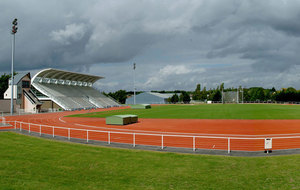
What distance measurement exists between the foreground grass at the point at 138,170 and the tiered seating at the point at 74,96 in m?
57.9

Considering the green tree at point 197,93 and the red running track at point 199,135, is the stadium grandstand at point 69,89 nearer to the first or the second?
the red running track at point 199,135

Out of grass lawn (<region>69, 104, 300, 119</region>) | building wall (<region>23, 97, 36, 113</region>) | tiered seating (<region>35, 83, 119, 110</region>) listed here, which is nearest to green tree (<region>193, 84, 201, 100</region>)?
tiered seating (<region>35, 83, 119, 110</region>)

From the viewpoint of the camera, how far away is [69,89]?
86.8 m

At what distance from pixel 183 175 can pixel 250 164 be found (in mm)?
3848

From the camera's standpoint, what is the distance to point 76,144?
17797mm

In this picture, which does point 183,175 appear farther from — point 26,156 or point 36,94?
point 36,94

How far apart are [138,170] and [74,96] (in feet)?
249

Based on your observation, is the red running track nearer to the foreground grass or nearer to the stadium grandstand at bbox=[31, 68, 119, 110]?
the foreground grass

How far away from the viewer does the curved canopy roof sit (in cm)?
7455

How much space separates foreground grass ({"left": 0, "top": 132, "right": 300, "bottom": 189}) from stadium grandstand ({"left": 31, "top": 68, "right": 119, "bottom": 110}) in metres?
57.7

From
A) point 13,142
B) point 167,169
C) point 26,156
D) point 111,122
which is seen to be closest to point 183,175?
point 167,169

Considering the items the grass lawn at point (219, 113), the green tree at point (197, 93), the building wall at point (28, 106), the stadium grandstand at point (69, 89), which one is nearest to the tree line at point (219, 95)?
the green tree at point (197, 93)

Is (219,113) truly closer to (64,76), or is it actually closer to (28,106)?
(28,106)

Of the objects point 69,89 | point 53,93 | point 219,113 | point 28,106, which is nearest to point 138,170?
point 219,113
